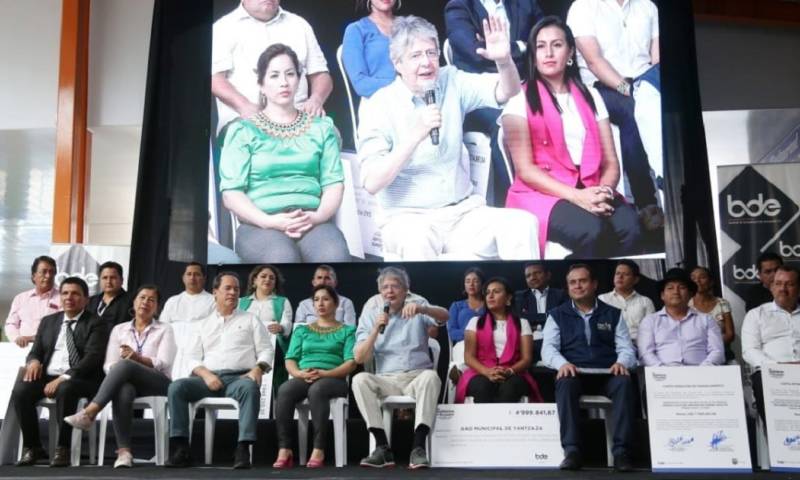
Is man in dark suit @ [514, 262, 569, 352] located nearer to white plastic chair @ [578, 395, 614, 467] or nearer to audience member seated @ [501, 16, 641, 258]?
audience member seated @ [501, 16, 641, 258]

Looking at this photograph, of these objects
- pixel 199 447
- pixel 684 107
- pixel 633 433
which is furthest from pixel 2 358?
pixel 684 107

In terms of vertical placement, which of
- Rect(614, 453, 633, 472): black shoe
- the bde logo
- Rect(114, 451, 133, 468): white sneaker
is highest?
the bde logo

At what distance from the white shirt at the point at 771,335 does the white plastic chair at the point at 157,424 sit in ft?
10.6

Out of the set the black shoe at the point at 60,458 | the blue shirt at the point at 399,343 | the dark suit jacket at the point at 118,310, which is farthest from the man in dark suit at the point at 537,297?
the black shoe at the point at 60,458

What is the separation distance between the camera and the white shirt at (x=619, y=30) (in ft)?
22.4

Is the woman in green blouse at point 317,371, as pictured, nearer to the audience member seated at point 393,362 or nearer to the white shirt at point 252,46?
the audience member seated at point 393,362

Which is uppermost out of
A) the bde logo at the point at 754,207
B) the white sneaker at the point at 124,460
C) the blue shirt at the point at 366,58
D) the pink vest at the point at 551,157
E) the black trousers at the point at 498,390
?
the blue shirt at the point at 366,58

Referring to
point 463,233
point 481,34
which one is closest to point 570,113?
point 481,34

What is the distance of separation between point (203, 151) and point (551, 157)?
2743 mm

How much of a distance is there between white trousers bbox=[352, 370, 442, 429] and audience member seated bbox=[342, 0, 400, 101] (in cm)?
281

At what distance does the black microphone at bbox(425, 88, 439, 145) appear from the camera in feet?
22.3

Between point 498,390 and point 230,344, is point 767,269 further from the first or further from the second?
point 230,344

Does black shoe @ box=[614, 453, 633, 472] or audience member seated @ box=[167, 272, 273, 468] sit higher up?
audience member seated @ box=[167, 272, 273, 468]

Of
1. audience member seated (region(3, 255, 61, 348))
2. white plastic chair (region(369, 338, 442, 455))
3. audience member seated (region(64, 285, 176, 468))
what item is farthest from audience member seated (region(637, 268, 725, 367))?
audience member seated (region(3, 255, 61, 348))
